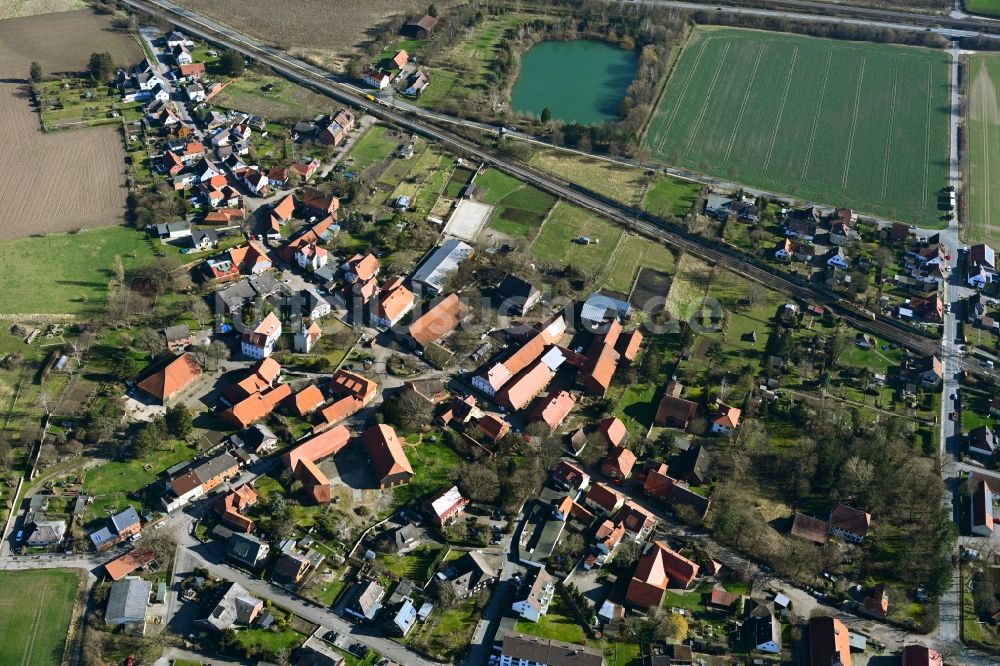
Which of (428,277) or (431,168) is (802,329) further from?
(431,168)

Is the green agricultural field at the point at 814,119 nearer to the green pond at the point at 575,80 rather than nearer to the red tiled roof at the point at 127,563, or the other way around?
the green pond at the point at 575,80

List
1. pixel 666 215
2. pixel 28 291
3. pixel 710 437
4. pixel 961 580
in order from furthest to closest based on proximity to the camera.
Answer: pixel 666 215
pixel 28 291
pixel 710 437
pixel 961 580

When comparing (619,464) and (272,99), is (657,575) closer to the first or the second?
(619,464)

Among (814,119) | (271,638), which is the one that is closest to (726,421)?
(271,638)

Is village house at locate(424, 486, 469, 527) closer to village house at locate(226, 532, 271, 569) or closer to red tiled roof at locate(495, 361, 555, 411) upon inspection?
red tiled roof at locate(495, 361, 555, 411)

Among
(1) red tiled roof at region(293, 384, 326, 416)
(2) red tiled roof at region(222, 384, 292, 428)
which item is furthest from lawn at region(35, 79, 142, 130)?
(1) red tiled roof at region(293, 384, 326, 416)

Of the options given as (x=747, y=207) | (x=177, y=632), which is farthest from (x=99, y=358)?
(x=747, y=207)
